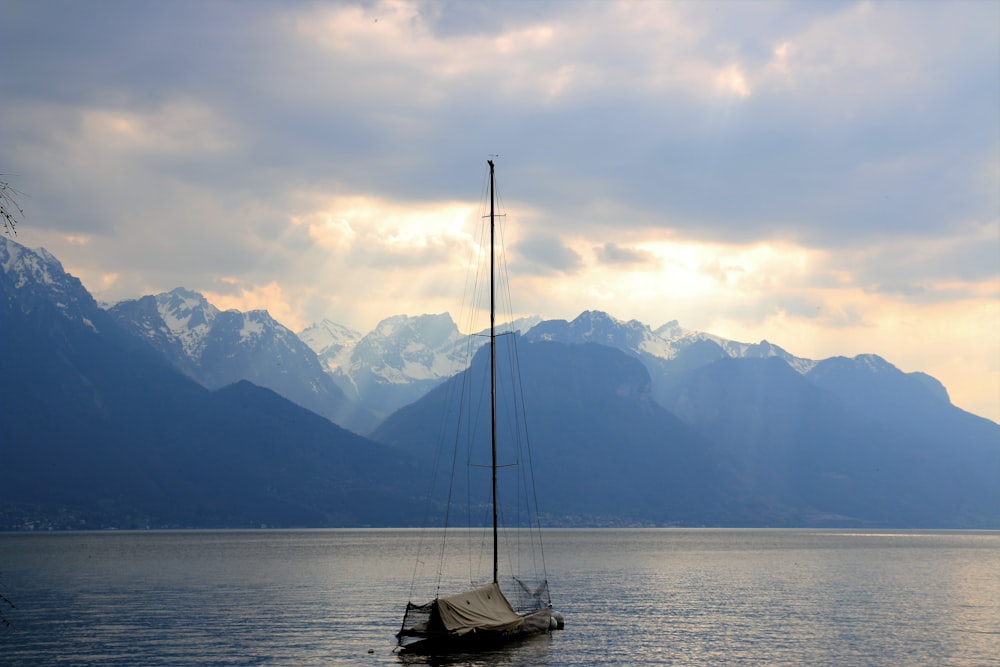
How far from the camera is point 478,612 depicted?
8269 cm

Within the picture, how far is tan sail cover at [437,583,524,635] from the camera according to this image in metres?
79.5

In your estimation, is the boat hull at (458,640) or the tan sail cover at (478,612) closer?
the boat hull at (458,640)

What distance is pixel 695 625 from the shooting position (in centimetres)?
10556

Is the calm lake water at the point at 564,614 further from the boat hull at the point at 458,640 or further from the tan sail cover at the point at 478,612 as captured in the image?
the tan sail cover at the point at 478,612

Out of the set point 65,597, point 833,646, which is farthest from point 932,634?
point 65,597

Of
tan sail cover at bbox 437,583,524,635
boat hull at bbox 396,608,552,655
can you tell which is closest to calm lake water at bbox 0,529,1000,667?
boat hull at bbox 396,608,552,655

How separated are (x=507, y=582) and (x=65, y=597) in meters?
63.0

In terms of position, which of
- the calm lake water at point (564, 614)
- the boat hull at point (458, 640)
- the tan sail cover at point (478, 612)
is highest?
the tan sail cover at point (478, 612)

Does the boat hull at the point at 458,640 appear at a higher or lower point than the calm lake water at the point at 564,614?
higher

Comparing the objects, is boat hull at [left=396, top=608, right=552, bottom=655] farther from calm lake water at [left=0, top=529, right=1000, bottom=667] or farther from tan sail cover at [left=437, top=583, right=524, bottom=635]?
calm lake water at [left=0, top=529, right=1000, bottom=667]

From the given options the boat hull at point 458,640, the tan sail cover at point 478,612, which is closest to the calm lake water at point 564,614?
the boat hull at point 458,640

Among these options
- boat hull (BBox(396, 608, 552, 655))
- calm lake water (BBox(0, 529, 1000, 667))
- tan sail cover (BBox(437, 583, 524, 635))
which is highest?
tan sail cover (BBox(437, 583, 524, 635))

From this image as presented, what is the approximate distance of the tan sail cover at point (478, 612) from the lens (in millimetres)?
79500

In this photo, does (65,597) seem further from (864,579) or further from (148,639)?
(864,579)
